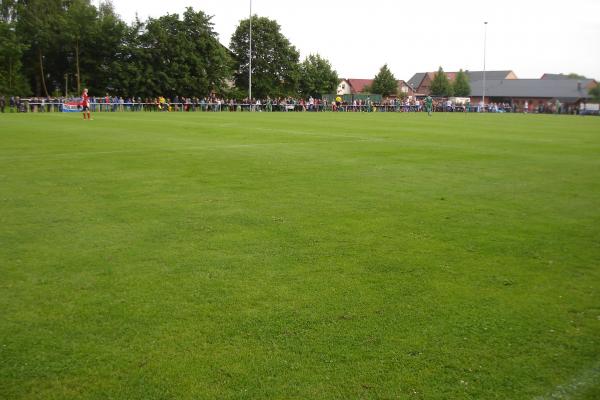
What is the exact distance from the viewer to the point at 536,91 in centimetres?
11381

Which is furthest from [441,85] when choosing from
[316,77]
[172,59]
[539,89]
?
[172,59]

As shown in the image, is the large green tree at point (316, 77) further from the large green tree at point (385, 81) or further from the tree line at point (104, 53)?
the tree line at point (104, 53)

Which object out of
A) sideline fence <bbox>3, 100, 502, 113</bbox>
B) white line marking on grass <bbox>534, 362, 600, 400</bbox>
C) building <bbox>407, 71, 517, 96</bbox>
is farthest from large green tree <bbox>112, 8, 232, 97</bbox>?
building <bbox>407, 71, 517, 96</bbox>

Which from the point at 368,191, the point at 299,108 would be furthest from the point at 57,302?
the point at 299,108

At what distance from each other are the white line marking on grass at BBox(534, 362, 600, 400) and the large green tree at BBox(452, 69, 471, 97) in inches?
4580

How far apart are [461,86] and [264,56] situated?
47.7 m

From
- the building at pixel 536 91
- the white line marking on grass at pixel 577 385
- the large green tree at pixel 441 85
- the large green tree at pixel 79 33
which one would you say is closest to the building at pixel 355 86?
the building at pixel 536 91

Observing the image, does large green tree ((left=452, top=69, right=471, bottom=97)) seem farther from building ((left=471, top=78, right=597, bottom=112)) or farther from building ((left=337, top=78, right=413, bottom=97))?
building ((left=337, top=78, right=413, bottom=97))

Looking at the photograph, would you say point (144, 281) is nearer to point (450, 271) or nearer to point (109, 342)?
point (109, 342)

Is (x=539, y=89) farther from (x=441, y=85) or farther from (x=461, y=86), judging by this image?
(x=441, y=85)

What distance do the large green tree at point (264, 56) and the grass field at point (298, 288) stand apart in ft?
246

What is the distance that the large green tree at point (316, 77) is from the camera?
9100 centimetres

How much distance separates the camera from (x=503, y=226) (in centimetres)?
784

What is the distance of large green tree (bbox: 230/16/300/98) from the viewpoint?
8438 centimetres
